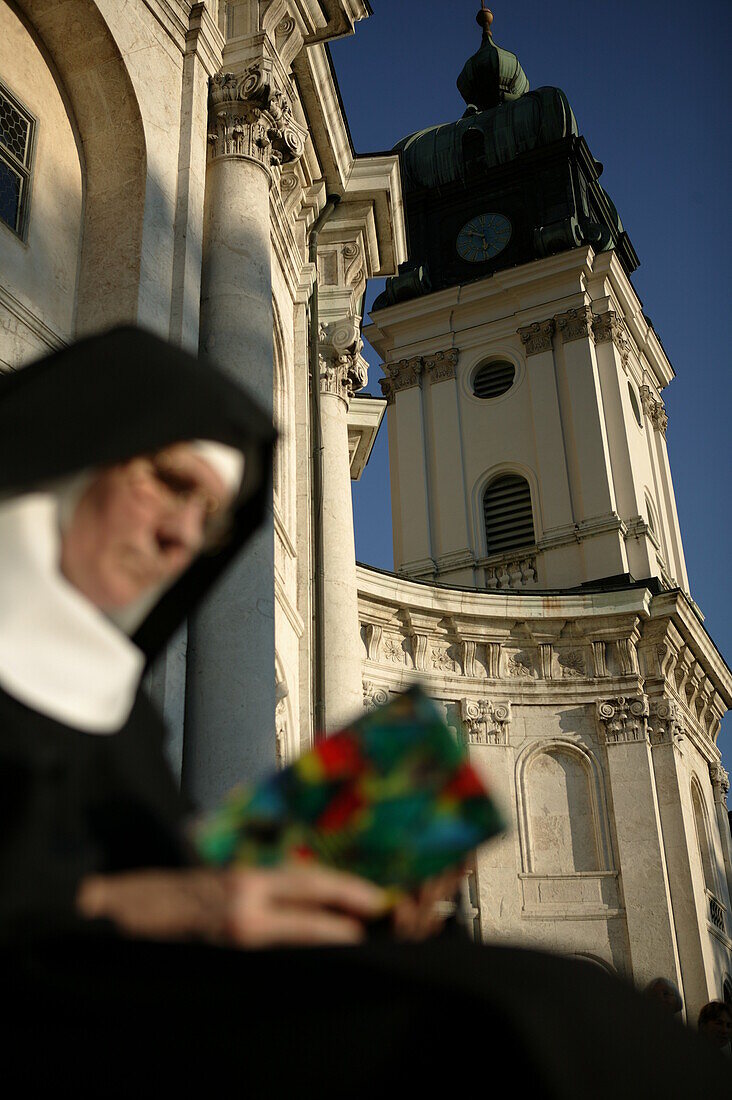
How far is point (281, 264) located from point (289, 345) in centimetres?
93

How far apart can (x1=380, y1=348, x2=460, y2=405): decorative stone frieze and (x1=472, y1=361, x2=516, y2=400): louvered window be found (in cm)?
88

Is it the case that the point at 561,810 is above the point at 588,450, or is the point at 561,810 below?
below

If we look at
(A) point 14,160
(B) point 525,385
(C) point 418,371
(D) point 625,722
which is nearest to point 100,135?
(A) point 14,160

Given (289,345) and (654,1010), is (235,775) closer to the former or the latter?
(654,1010)

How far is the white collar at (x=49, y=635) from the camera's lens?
1.53 m

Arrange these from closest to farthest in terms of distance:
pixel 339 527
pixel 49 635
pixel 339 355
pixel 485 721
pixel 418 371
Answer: pixel 49 635
pixel 339 527
pixel 339 355
pixel 485 721
pixel 418 371

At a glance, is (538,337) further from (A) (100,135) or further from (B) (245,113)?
(A) (100,135)

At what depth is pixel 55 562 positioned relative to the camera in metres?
1.61

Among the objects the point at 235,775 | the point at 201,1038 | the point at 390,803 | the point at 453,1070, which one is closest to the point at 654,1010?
the point at 453,1070

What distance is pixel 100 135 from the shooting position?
8828 mm

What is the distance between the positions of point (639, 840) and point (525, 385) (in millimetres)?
16038

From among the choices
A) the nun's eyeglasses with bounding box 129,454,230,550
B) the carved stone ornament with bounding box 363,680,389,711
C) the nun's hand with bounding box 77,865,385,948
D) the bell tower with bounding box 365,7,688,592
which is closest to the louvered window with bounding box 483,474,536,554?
the bell tower with bounding box 365,7,688,592

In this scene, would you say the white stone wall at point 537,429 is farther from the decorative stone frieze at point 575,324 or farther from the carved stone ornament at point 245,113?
the carved stone ornament at point 245,113

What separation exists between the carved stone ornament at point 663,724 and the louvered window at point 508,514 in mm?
8282
